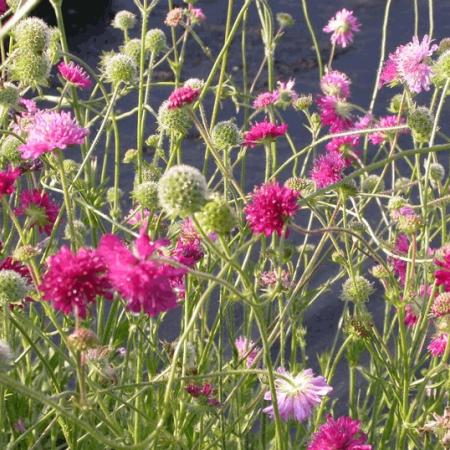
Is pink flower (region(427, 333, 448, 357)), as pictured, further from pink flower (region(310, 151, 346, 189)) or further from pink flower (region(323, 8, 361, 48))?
pink flower (region(323, 8, 361, 48))

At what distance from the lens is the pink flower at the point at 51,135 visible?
0.95 metres

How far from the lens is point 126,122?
292 cm

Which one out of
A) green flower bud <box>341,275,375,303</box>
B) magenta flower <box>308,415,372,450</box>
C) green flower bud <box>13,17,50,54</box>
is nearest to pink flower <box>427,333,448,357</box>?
green flower bud <box>341,275,375,303</box>

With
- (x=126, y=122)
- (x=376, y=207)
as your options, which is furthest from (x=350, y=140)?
(x=126, y=122)

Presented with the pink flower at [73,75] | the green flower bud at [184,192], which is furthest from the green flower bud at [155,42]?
the green flower bud at [184,192]

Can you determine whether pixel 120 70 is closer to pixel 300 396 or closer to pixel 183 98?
pixel 183 98

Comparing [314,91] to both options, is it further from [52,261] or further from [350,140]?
[52,261]

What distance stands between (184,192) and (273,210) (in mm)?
152

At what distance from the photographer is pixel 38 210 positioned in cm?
118

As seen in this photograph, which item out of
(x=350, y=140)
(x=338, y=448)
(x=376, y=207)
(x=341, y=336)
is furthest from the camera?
(x=376, y=207)

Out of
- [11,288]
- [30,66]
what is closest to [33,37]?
[30,66]

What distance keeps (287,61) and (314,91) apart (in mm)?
294

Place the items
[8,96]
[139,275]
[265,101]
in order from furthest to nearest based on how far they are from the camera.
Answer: [265,101]
[8,96]
[139,275]

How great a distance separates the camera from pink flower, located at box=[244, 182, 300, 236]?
34.1 inches
